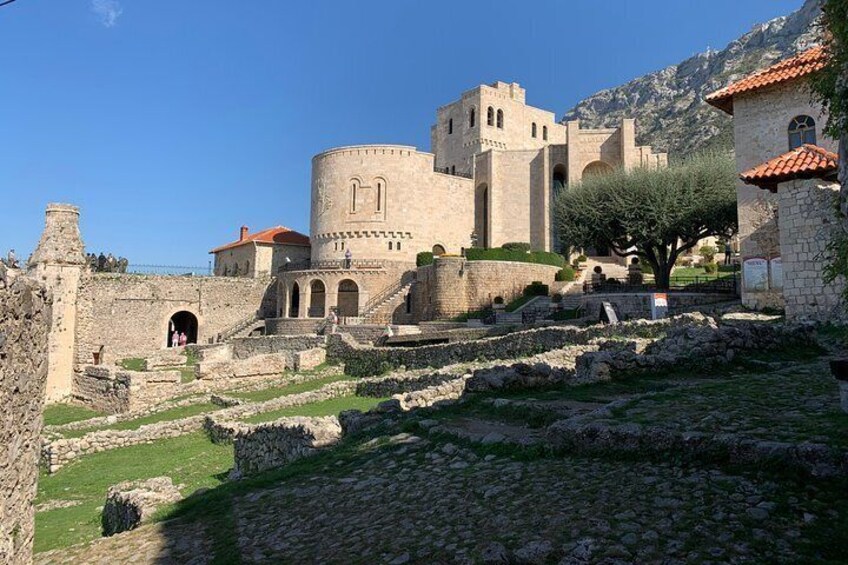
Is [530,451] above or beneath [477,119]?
beneath

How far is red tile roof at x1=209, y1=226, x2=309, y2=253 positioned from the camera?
5515 cm

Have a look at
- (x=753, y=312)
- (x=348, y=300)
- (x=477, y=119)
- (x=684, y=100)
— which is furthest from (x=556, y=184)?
(x=684, y=100)

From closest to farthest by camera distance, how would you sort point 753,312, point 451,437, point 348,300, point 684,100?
point 451,437 → point 753,312 → point 348,300 → point 684,100

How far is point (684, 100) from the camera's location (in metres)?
119

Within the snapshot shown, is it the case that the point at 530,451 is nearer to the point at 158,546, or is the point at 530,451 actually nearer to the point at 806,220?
the point at 158,546

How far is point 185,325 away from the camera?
1937 inches

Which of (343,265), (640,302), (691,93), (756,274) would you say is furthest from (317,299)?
(691,93)

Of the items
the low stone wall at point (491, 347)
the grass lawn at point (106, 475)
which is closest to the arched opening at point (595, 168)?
the low stone wall at point (491, 347)

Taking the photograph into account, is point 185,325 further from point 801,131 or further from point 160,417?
point 801,131

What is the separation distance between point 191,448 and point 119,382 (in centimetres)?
807

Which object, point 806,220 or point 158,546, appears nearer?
point 158,546

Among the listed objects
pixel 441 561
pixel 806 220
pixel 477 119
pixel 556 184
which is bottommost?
pixel 441 561

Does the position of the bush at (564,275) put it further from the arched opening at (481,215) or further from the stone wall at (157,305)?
the stone wall at (157,305)

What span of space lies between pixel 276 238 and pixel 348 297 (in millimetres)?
12679
